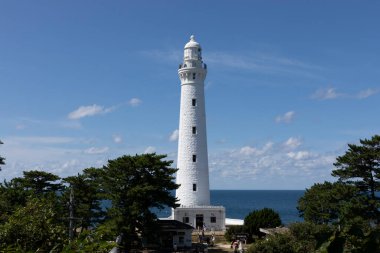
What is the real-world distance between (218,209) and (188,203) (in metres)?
3.46

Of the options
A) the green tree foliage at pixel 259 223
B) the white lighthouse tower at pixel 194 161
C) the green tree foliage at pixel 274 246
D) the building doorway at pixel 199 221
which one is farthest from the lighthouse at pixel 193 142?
the green tree foliage at pixel 274 246

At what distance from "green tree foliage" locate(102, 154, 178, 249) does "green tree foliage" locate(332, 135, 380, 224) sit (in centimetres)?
1404

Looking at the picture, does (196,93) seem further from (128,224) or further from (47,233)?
(47,233)

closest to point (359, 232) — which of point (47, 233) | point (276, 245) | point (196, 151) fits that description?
point (47, 233)

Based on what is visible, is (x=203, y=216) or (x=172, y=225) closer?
(x=172, y=225)

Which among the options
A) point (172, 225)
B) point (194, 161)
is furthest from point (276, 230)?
point (194, 161)

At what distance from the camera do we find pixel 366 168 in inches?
1287

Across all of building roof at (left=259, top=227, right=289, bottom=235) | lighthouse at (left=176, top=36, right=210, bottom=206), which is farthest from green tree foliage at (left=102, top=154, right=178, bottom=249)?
lighthouse at (left=176, top=36, right=210, bottom=206)

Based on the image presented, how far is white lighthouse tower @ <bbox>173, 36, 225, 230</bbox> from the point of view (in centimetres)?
4662

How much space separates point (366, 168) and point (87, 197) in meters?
22.7

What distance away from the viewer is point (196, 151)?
46781 millimetres

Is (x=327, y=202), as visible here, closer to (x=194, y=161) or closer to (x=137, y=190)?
(x=137, y=190)

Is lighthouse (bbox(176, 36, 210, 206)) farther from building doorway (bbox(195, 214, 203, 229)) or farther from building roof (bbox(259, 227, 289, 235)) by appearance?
building roof (bbox(259, 227, 289, 235))

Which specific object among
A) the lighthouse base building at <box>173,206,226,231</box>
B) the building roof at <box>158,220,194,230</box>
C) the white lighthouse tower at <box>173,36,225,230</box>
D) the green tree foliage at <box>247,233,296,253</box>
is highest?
the white lighthouse tower at <box>173,36,225,230</box>
